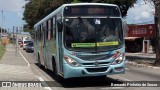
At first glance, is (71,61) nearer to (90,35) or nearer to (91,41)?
(91,41)

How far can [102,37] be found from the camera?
555 inches

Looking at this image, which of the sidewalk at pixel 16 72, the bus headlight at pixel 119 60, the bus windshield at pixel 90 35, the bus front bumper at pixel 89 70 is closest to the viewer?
the bus front bumper at pixel 89 70

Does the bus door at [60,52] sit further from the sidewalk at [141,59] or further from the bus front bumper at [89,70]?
the sidewalk at [141,59]

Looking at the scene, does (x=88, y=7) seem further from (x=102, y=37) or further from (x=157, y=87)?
(x=157, y=87)

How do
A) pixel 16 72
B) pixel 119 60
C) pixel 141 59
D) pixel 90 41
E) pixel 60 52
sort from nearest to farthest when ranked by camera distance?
pixel 90 41, pixel 119 60, pixel 60 52, pixel 16 72, pixel 141 59

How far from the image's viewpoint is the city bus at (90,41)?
13852 millimetres

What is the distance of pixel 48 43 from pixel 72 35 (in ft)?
15.1

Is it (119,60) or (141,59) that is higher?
(119,60)

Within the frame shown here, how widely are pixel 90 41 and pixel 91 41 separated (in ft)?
0.13

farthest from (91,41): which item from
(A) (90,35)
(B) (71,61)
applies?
(B) (71,61)

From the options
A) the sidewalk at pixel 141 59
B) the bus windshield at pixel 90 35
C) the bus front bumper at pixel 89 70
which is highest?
the bus windshield at pixel 90 35

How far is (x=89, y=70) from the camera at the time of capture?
45.7 ft

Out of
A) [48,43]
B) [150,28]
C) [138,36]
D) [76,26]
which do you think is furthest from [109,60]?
[138,36]

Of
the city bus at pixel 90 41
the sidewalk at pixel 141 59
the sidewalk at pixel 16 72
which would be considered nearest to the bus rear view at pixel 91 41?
the city bus at pixel 90 41
